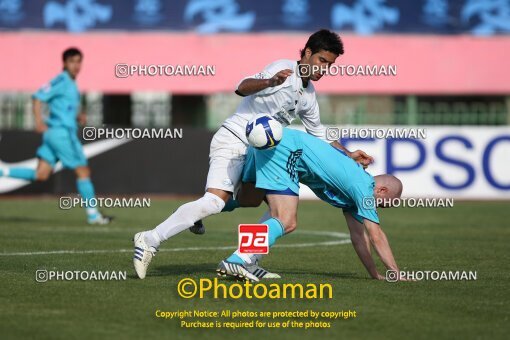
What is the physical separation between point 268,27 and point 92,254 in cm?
1728

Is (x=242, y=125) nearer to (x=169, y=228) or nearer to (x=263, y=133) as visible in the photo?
(x=263, y=133)

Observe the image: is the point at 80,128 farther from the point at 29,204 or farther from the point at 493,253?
the point at 493,253

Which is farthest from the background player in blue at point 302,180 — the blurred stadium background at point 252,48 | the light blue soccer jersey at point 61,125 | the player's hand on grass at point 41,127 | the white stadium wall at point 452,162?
the blurred stadium background at point 252,48

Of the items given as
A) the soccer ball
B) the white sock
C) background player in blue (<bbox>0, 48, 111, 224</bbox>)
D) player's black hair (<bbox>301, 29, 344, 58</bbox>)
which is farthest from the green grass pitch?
player's black hair (<bbox>301, 29, 344, 58</bbox>)

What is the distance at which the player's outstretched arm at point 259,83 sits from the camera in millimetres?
8227

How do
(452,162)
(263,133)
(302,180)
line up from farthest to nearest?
(452,162)
(302,180)
(263,133)

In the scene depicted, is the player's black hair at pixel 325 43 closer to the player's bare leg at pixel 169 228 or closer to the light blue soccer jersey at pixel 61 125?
the player's bare leg at pixel 169 228

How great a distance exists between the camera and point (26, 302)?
7.39m

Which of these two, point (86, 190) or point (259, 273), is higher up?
point (86, 190)

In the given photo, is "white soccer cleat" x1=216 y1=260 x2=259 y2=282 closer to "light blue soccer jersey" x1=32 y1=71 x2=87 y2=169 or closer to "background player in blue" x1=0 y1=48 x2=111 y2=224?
"background player in blue" x1=0 y1=48 x2=111 y2=224

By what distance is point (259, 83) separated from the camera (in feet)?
27.6

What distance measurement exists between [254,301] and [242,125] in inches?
76.3

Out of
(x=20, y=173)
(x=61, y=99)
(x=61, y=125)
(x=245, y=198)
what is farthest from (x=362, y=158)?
(x=61, y=99)

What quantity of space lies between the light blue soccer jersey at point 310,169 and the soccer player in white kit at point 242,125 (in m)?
0.20
